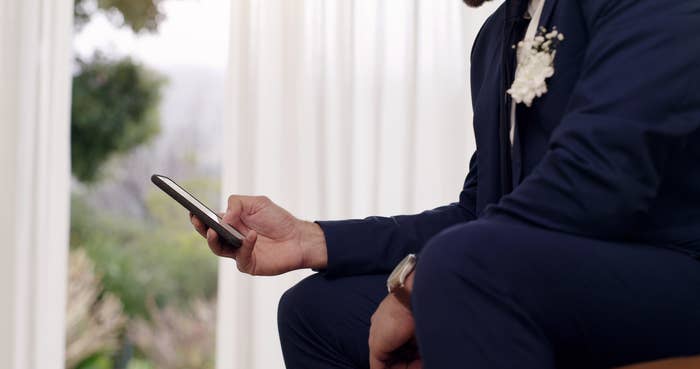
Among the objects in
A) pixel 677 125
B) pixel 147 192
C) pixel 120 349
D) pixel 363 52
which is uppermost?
pixel 363 52

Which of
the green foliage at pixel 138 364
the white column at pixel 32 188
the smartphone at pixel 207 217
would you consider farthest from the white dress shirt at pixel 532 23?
the green foliage at pixel 138 364

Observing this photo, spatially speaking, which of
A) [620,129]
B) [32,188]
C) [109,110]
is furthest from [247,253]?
[109,110]

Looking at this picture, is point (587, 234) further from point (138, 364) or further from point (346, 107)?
point (138, 364)

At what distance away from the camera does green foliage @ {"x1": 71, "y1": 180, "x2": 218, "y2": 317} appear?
4.82 metres

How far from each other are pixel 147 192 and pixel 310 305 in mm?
3679

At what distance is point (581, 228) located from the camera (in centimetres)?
91

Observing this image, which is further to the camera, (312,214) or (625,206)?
(312,214)

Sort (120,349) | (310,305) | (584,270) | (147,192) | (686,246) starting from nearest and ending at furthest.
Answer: (584,270) → (686,246) → (310,305) → (120,349) → (147,192)

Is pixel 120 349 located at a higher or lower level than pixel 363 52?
lower

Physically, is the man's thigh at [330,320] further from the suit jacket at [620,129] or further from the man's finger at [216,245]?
the suit jacket at [620,129]

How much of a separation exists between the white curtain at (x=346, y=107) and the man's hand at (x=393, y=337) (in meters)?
1.72

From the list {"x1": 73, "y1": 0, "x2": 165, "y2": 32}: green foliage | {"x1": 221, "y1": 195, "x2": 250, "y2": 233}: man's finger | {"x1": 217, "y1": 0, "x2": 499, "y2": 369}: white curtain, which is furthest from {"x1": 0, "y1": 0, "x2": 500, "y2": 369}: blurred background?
{"x1": 73, "y1": 0, "x2": 165, "y2": 32}: green foliage

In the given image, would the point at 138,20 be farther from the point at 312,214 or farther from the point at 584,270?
the point at 584,270

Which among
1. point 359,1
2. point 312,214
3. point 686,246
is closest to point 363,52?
point 359,1
